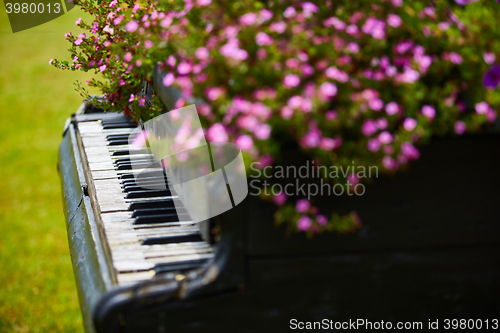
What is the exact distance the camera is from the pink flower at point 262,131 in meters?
1.17

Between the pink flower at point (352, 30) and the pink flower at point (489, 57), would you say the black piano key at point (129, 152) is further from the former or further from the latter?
the pink flower at point (489, 57)

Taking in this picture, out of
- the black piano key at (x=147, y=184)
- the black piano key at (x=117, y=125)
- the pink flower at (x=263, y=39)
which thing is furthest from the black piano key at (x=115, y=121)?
the pink flower at (x=263, y=39)

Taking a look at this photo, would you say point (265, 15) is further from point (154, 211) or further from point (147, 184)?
point (147, 184)

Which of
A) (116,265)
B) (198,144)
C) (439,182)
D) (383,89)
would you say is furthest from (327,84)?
(116,265)

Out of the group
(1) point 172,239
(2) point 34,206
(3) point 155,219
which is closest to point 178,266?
(1) point 172,239

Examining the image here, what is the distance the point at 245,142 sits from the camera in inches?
47.1

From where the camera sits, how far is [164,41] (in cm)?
147

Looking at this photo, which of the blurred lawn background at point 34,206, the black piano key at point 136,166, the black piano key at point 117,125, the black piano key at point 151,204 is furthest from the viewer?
the blurred lawn background at point 34,206

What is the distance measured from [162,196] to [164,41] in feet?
2.34

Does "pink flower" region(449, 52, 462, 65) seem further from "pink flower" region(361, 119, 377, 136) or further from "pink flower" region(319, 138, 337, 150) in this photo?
"pink flower" region(319, 138, 337, 150)

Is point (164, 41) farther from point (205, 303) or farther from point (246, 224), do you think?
point (205, 303)

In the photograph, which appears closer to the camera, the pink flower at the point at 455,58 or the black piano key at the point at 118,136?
the pink flower at the point at 455,58

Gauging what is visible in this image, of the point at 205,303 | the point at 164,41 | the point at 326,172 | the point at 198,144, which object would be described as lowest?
the point at 205,303

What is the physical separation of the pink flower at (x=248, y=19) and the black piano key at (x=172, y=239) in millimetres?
683
